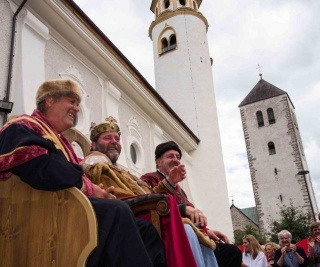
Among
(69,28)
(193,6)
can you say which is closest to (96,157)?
(69,28)

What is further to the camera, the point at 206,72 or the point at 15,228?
the point at 206,72

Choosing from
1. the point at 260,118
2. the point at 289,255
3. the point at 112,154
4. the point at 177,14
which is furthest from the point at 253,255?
the point at 260,118

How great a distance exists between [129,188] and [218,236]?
3.63 ft

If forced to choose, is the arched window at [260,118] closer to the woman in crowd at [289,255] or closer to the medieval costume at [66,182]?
the woman in crowd at [289,255]

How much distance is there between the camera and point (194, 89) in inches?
703

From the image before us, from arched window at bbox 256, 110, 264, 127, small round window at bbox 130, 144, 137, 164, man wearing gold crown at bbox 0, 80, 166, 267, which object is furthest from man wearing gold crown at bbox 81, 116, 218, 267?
arched window at bbox 256, 110, 264, 127

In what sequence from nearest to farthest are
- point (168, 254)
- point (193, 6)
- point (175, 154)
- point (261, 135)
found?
point (168, 254)
point (175, 154)
point (193, 6)
point (261, 135)

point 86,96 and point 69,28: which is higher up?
point 69,28

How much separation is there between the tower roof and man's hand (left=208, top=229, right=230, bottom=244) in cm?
4033

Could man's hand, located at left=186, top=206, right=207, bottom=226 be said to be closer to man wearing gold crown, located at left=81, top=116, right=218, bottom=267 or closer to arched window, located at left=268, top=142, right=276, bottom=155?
man wearing gold crown, located at left=81, top=116, right=218, bottom=267

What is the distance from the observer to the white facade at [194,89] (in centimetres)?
1625

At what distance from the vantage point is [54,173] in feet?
6.49

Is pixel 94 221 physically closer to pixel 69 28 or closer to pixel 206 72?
pixel 69 28

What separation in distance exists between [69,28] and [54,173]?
6.96 metres
